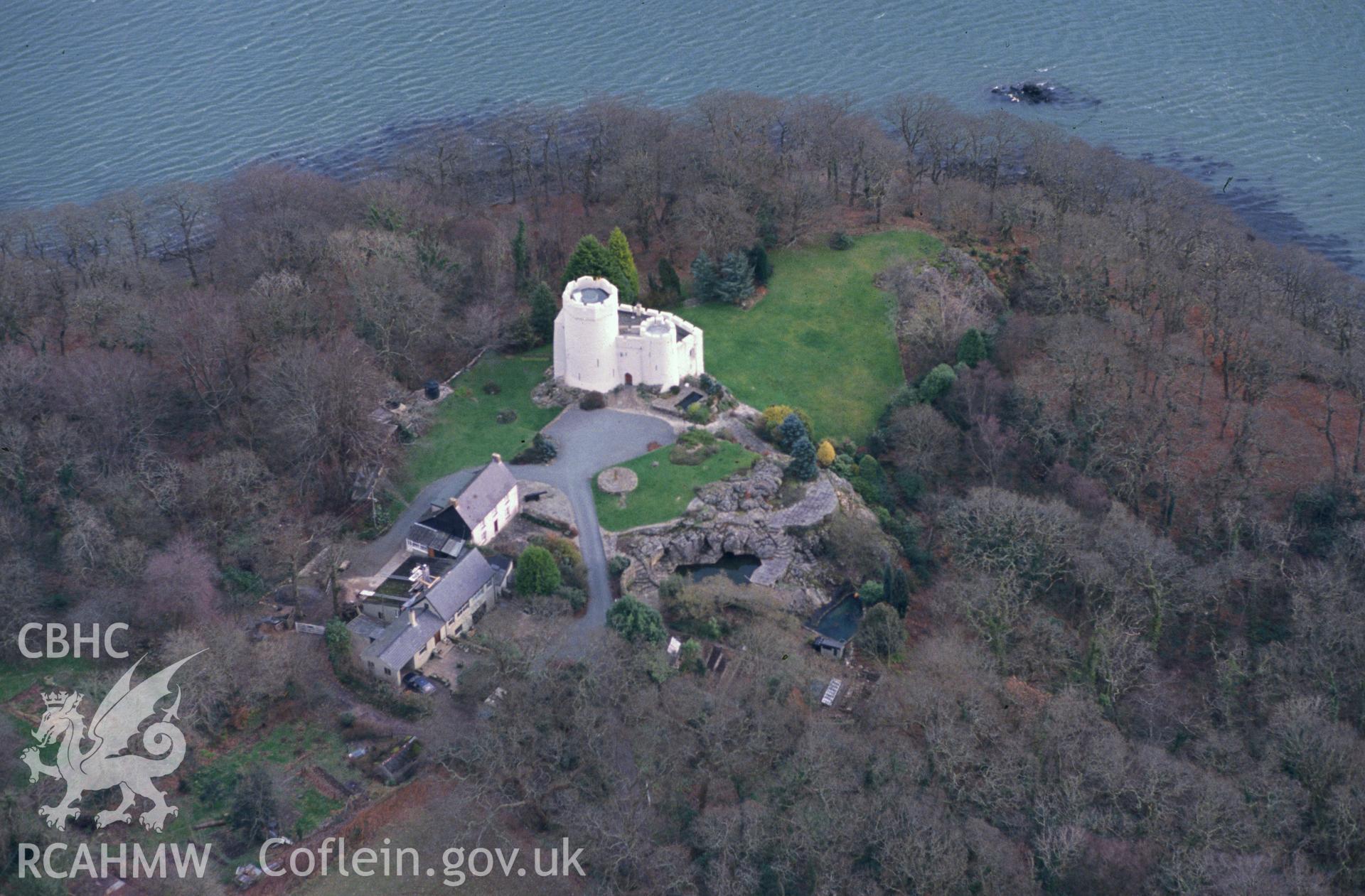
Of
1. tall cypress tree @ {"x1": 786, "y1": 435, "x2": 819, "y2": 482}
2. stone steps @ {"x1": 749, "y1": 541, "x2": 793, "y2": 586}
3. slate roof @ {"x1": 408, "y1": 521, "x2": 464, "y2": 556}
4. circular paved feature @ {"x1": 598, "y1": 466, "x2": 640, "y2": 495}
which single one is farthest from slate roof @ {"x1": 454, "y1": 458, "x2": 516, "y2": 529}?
tall cypress tree @ {"x1": 786, "y1": 435, "x2": 819, "y2": 482}

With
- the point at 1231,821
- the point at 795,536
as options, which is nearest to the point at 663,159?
the point at 795,536

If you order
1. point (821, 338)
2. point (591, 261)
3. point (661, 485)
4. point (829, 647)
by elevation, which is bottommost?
point (829, 647)

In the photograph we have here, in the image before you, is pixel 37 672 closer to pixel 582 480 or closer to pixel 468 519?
pixel 468 519

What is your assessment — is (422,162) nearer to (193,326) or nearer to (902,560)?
(193,326)

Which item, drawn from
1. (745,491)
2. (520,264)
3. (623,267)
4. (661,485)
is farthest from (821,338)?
(520,264)

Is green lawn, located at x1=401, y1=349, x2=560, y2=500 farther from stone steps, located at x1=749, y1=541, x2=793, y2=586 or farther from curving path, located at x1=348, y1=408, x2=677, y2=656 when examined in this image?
stone steps, located at x1=749, y1=541, x2=793, y2=586

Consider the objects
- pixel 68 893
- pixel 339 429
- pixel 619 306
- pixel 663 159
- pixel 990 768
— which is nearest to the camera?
pixel 68 893
